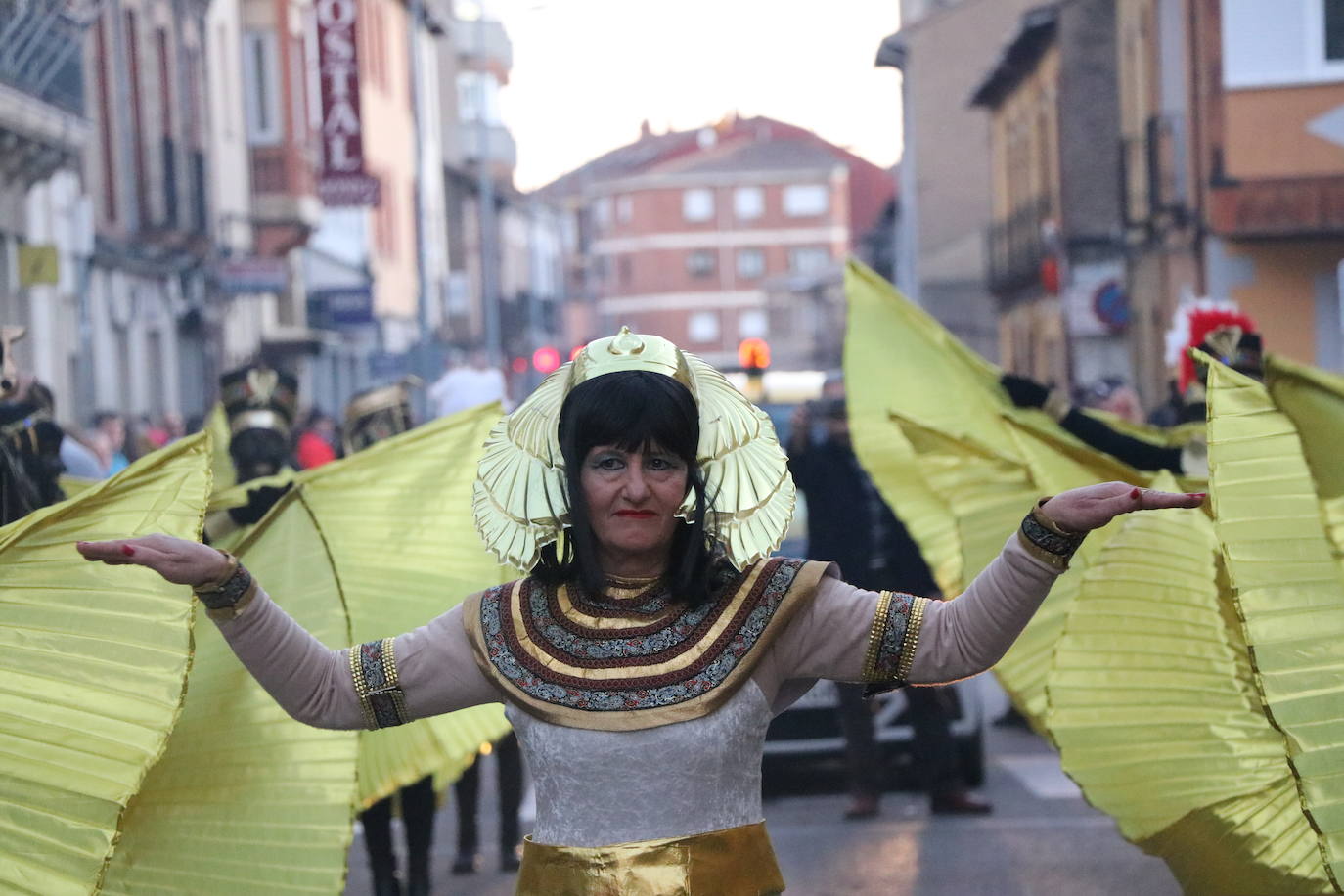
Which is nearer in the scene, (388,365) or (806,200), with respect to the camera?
(388,365)

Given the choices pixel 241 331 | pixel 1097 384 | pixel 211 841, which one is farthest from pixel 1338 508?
pixel 241 331

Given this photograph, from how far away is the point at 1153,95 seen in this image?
2577 cm

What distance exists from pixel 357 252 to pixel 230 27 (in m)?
10.5

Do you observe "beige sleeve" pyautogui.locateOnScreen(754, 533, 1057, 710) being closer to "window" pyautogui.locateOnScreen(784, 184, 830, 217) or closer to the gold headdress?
the gold headdress

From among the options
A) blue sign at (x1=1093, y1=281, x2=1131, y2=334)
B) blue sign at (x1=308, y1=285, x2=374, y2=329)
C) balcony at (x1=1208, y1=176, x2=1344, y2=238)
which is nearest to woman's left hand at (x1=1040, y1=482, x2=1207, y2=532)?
balcony at (x1=1208, y1=176, x2=1344, y2=238)

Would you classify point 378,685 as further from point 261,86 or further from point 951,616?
point 261,86

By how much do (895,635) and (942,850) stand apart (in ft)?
17.3

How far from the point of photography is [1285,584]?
12.0 feet

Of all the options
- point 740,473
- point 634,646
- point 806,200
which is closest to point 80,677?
point 634,646

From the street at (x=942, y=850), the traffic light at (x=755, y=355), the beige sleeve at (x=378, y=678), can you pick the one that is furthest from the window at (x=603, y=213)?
the beige sleeve at (x=378, y=678)


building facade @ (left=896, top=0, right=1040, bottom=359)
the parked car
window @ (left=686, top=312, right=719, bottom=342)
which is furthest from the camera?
window @ (left=686, top=312, right=719, bottom=342)

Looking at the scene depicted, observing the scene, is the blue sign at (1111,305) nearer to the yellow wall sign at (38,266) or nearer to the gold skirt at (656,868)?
the yellow wall sign at (38,266)

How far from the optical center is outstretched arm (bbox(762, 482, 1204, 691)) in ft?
10.1

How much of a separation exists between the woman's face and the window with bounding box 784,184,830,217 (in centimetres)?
10022
